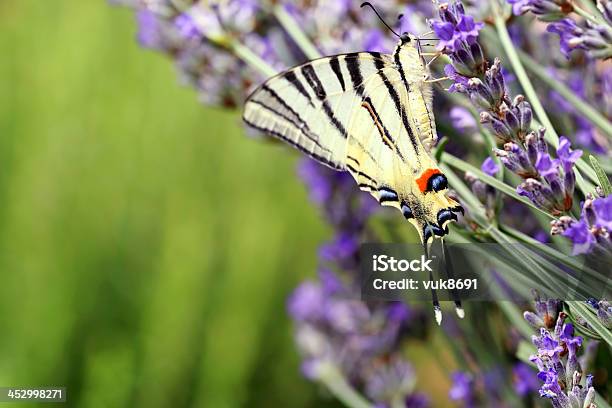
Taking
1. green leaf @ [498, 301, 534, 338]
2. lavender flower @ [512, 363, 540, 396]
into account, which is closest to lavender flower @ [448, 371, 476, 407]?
lavender flower @ [512, 363, 540, 396]

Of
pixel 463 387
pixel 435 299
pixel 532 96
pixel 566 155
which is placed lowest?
pixel 463 387

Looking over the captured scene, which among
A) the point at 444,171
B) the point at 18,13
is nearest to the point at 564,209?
the point at 444,171

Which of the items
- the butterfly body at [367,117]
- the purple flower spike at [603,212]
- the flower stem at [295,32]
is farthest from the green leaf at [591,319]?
the flower stem at [295,32]

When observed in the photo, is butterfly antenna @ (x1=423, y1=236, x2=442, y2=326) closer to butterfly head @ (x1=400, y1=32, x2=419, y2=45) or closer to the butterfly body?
the butterfly body

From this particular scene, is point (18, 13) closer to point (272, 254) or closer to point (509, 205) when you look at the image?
point (272, 254)

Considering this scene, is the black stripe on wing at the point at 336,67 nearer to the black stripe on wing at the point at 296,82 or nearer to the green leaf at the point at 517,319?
the black stripe on wing at the point at 296,82

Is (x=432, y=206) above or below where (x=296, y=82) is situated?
below

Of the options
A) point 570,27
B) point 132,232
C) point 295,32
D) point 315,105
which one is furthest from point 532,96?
point 132,232

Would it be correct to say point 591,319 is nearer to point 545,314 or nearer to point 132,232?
point 545,314
